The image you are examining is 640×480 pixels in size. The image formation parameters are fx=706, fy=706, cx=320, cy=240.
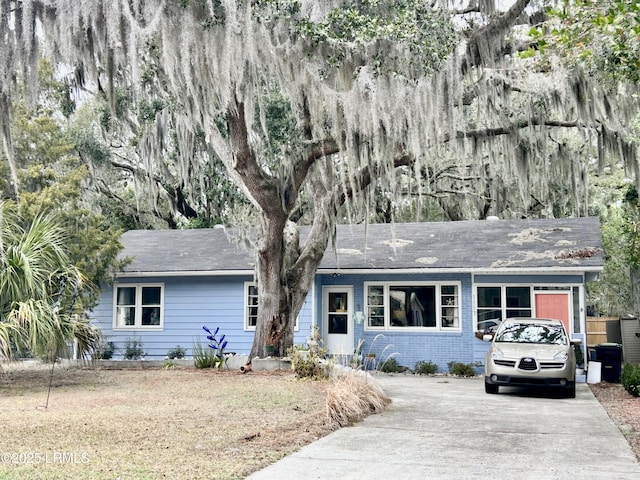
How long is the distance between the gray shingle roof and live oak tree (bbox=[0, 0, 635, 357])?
5.76ft

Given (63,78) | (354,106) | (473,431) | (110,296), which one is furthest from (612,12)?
(110,296)

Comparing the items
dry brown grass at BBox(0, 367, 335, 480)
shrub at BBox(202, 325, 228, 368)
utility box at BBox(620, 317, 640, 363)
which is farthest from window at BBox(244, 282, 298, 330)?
utility box at BBox(620, 317, 640, 363)

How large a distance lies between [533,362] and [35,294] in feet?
27.8

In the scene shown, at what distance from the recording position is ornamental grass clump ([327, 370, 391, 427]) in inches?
344

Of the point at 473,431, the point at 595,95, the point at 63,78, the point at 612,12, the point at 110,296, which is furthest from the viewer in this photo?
the point at 110,296

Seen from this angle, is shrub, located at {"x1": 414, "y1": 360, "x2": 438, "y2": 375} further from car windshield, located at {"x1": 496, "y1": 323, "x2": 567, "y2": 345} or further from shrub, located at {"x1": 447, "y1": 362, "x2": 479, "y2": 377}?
car windshield, located at {"x1": 496, "y1": 323, "x2": 567, "y2": 345}

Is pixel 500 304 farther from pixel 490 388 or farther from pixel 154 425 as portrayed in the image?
pixel 154 425

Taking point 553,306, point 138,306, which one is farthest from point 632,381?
point 138,306

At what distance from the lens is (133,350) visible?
63.0 ft

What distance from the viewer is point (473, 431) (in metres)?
8.44

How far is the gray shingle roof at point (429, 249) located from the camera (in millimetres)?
16891

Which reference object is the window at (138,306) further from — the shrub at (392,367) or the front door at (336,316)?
the shrub at (392,367)

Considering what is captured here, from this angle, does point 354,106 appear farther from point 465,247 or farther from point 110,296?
point 110,296

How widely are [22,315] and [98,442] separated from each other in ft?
14.1
